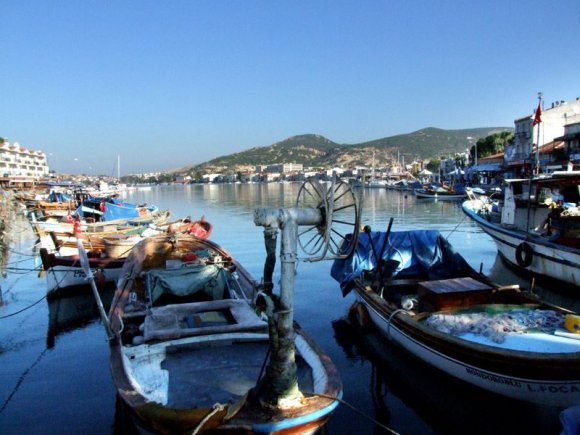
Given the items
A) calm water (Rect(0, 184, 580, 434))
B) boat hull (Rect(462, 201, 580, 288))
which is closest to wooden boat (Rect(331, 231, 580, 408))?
calm water (Rect(0, 184, 580, 434))

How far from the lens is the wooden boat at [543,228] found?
48.2 ft

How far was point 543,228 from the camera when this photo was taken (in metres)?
17.9

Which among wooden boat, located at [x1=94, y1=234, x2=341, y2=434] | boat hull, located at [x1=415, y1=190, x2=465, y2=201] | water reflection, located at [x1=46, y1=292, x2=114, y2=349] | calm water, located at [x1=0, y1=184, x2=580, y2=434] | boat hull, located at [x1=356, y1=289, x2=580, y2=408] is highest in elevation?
wooden boat, located at [x1=94, y1=234, x2=341, y2=434]

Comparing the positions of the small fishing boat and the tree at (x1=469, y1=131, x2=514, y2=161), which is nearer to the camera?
the small fishing boat

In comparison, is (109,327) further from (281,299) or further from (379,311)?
(379,311)

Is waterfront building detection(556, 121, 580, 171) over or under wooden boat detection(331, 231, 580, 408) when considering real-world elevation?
over

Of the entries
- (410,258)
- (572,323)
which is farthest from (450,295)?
(410,258)

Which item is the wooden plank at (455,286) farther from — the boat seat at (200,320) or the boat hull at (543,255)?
the boat hull at (543,255)

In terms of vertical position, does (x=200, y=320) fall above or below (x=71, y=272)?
above

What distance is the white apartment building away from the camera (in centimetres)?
11265

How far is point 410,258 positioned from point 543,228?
8893 mm

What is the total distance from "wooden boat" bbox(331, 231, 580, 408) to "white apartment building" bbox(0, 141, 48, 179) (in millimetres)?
110077

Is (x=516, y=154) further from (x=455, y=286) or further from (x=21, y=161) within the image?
(x=21, y=161)

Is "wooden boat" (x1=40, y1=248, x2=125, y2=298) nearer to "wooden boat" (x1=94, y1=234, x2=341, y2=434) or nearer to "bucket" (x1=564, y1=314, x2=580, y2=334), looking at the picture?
"wooden boat" (x1=94, y1=234, x2=341, y2=434)
